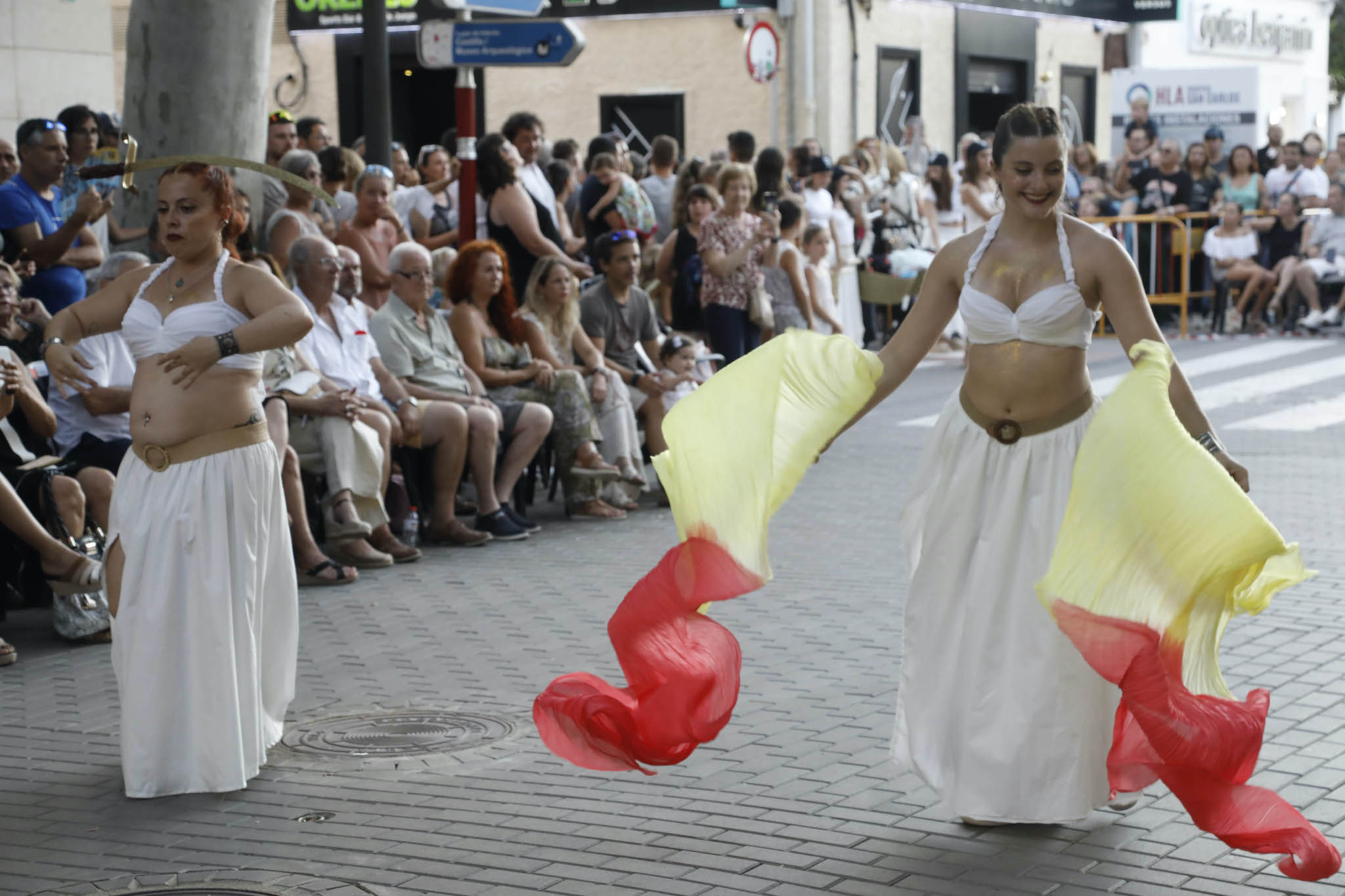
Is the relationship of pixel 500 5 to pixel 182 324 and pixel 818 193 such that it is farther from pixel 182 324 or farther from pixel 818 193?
pixel 818 193

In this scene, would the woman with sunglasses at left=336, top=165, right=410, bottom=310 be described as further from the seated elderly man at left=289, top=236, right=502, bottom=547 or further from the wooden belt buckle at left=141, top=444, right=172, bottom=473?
the wooden belt buckle at left=141, top=444, right=172, bottom=473

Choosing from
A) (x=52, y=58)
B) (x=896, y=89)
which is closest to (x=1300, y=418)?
(x=52, y=58)

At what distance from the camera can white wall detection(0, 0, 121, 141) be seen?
14219mm

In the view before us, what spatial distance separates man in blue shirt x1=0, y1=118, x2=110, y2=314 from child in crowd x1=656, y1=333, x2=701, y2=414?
3.71 m

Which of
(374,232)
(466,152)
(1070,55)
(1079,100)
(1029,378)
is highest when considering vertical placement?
(1070,55)

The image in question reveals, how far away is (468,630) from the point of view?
25.9ft

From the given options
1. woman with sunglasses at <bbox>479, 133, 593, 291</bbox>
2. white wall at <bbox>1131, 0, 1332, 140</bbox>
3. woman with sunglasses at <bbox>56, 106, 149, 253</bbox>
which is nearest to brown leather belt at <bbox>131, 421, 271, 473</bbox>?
woman with sunglasses at <bbox>56, 106, 149, 253</bbox>

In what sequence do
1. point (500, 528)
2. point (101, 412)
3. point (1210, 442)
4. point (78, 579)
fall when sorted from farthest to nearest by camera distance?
1. point (500, 528)
2. point (101, 412)
3. point (78, 579)
4. point (1210, 442)

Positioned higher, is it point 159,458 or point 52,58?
point 52,58

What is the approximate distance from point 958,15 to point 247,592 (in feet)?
98.6

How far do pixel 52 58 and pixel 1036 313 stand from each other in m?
11.6

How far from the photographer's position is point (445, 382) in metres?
10.3

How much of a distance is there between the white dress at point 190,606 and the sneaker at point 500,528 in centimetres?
445

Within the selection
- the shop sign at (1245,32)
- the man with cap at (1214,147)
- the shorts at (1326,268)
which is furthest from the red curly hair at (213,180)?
the shop sign at (1245,32)
